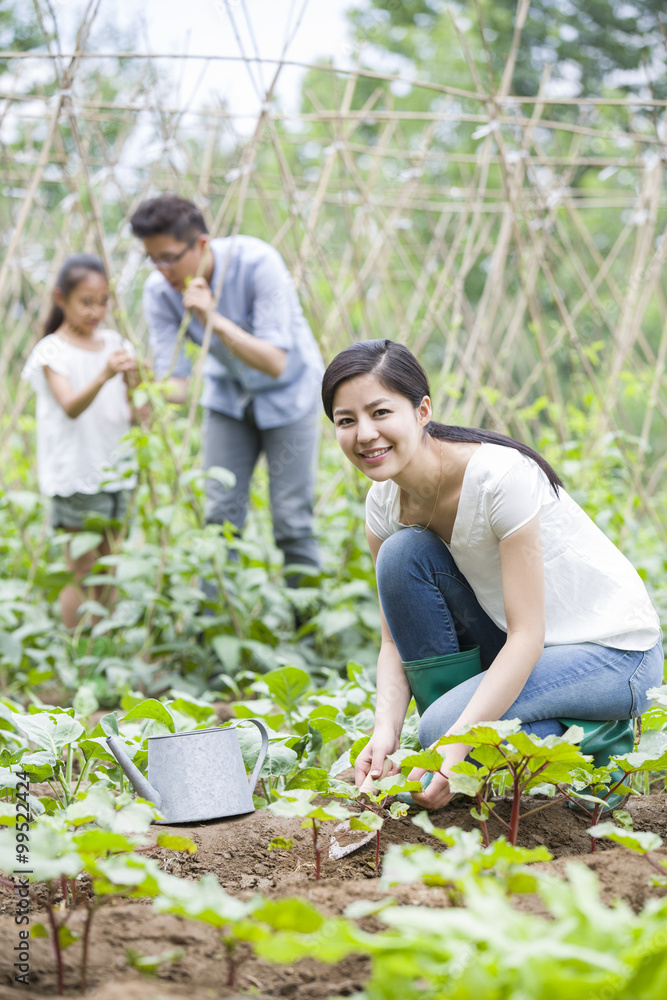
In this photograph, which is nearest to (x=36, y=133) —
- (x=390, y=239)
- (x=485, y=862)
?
(x=390, y=239)

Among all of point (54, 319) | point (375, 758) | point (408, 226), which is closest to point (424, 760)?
point (375, 758)

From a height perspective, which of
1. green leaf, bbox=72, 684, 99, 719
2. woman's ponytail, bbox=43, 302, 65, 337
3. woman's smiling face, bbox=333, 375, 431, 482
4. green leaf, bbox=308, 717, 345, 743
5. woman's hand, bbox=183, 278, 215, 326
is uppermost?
woman's ponytail, bbox=43, 302, 65, 337

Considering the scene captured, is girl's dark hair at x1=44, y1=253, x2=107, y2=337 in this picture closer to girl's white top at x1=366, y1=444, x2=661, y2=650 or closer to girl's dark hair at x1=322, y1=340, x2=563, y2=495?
girl's dark hair at x1=322, y1=340, x2=563, y2=495

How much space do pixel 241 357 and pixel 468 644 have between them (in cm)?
Answer: 122

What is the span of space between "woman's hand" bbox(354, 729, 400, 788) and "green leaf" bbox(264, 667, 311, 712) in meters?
0.29

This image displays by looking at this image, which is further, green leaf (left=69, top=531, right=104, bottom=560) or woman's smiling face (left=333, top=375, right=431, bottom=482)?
green leaf (left=69, top=531, right=104, bottom=560)

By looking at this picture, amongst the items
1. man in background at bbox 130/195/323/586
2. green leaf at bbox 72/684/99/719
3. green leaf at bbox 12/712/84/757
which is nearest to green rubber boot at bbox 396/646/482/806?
green leaf at bbox 12/712/84/757

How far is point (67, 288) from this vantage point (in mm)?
2662

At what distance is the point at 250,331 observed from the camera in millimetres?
2588

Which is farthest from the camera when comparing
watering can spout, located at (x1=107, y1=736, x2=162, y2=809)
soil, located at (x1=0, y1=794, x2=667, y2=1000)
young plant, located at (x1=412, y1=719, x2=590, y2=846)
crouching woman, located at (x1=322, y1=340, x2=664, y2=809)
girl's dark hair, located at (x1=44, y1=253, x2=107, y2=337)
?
girl's dark hair, located at (x1=44, y1=253, x2=107, y2=337)

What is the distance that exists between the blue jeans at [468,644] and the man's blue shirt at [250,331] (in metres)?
1.14

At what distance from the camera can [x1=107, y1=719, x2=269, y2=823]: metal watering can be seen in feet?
4.11

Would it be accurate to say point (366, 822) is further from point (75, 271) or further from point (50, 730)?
point (75, 271)

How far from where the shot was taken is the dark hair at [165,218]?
7.63 feet
